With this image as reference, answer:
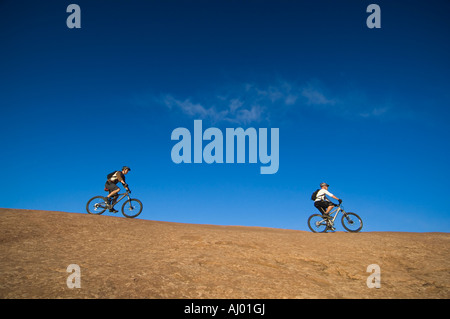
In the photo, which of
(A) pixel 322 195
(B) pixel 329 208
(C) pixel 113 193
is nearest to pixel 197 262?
(C) pixel 113 193

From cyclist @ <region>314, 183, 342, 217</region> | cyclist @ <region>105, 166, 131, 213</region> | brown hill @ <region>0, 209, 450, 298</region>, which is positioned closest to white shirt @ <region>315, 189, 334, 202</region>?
cyclist @ <region>314, 183, 342, 217</region>

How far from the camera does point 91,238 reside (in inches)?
372

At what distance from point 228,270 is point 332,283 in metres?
2.83

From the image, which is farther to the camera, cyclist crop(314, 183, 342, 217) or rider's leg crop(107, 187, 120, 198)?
cyclist crop(314, 183, 342, 217)

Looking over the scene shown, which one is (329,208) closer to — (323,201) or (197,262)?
(323,201)

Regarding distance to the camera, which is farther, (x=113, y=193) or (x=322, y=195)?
(x=322, y=195)

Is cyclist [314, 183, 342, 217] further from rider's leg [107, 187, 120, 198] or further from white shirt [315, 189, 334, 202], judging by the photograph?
rider's leg [107, 187, 120, 198]

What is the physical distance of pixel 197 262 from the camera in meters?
7.87

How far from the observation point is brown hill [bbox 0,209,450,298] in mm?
6168
